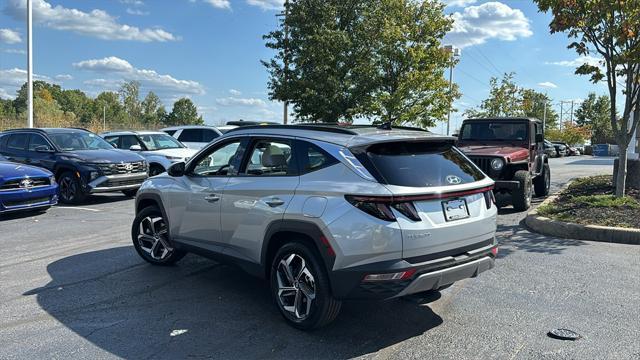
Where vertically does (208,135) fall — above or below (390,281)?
above

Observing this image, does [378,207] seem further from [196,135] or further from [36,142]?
[196,135]

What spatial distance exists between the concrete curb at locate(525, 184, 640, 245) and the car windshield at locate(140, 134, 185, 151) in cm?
1082

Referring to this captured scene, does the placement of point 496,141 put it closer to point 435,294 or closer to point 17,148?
point 435,294

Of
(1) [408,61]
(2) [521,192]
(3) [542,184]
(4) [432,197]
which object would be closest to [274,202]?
(4) [432,197]

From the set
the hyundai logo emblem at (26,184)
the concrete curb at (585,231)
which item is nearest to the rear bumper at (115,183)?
the hyundai logo emblem at (26,184)

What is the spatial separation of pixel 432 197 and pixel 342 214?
0.72 meters

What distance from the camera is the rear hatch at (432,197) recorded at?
4.02m

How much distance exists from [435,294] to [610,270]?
2580 mm

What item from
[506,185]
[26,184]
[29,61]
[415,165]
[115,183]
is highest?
[29,61]

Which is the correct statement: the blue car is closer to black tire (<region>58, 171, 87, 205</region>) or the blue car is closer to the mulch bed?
black tire (<region>58, 171, 87, 205</region>)

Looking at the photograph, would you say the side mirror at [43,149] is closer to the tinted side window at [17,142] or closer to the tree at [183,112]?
the tinted side window at [17,142]

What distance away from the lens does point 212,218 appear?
5.39 meters

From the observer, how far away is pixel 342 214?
160 inches

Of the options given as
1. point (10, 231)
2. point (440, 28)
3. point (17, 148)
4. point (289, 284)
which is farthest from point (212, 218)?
point (440, 28)
